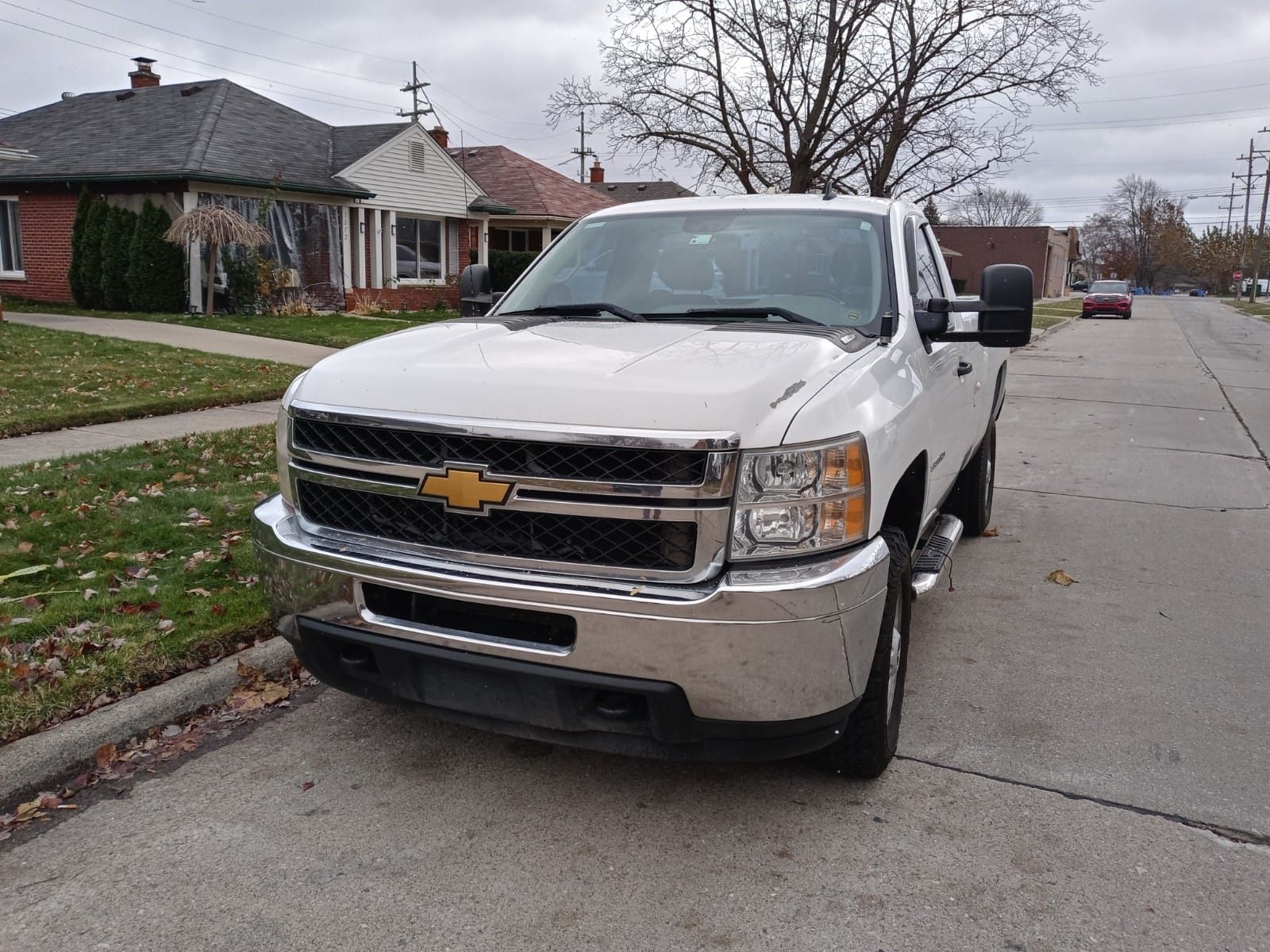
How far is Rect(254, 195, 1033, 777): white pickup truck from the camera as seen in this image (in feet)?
8.75

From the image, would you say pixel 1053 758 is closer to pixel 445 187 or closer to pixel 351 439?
pixel 351 439

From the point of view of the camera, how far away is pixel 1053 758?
3.54m

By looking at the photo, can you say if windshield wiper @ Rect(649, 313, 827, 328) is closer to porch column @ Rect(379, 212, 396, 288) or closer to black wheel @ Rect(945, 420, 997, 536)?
black wheel @ Rect(945, 420, 997, 536)

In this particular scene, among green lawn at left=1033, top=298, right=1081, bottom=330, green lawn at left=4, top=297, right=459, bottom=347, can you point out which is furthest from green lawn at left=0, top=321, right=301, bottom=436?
green lawn at left=1033, top=298, right=1081, bottom=330

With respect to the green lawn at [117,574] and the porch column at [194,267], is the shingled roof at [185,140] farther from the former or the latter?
the green lawn at [117,574]

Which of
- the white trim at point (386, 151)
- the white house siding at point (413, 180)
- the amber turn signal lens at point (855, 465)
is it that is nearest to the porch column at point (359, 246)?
the white house siding at point (413, 180)

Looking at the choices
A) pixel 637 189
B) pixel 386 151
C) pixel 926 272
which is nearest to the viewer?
pixel 926 272

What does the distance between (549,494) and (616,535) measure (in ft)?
0.70

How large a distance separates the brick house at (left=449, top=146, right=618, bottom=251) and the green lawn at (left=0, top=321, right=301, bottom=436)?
16.9 metres

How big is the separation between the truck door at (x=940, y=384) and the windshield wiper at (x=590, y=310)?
111 centimetres

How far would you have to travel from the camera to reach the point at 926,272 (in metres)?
4.79

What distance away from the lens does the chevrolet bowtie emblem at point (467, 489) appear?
110 inches

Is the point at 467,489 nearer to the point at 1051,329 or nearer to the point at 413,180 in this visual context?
the point at 413,180

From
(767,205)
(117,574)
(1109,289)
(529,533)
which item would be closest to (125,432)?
(117,574)
